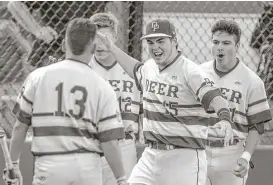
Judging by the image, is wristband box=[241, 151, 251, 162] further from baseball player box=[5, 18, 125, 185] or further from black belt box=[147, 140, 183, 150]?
baseball player box=[5, 18, 125, 185]

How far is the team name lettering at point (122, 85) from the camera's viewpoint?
23.4ft

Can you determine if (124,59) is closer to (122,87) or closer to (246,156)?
(122,87)

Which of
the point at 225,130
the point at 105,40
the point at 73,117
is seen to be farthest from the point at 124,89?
the point at 73,117

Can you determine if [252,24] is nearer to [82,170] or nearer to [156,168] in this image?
[156,168]

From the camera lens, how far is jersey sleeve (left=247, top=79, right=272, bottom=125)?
269 inches

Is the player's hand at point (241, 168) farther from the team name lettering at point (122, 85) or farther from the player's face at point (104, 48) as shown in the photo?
the player's face at point (104, 48)

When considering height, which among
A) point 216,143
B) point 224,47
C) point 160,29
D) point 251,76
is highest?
point 160,29

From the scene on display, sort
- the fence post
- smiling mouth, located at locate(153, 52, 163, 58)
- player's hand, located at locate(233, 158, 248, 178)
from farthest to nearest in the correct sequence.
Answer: the fence post → player's hand, located at locate(233, 158, 248, 178) → smiling mouth, located at locate(153, 52, 163, 58)

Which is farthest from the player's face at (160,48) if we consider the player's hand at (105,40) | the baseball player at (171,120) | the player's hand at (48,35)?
the player's hand at (48,35)

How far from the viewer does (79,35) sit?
5.43 meters

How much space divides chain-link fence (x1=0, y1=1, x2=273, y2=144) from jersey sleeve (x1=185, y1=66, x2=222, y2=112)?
1631mm

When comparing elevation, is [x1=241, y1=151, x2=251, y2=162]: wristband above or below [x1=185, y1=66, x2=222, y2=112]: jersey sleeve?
below

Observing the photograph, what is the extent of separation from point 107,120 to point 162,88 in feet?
3.57

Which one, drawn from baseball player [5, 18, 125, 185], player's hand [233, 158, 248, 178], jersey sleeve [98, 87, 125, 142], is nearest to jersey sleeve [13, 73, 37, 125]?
baseball player [5, 18, 125, 185]
